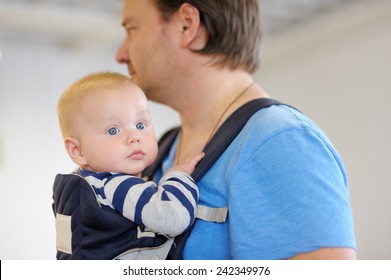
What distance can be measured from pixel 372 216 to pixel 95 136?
12.2 ft

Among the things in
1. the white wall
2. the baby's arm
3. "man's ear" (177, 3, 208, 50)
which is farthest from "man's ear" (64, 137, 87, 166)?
the white wall

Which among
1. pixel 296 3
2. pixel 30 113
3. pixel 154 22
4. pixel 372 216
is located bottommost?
pixel 372 216

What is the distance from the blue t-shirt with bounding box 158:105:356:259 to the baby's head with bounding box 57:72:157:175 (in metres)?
0.18

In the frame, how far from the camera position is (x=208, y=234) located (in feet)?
4.27

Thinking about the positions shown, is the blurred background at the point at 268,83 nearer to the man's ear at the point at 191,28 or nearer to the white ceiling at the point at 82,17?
the white ceiling at the point at 82,17

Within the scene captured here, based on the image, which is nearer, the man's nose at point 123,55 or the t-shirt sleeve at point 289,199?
the t-shirt sleeve at point 289,199

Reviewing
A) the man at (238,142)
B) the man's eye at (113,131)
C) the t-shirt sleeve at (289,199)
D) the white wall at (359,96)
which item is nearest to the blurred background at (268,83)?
the white wall at (359,96)

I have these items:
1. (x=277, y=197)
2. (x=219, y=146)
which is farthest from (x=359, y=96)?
(x=277, y=197)

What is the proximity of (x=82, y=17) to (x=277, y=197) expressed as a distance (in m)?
4.00

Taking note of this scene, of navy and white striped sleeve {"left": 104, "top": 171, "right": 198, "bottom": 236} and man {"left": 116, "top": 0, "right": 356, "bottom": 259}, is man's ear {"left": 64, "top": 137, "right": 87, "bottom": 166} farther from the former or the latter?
man {"left": 116, "top": 0, "right": 356, "bottom": 259}

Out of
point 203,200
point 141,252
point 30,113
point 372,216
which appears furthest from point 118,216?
point 30,113

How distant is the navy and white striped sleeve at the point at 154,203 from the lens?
1.20m

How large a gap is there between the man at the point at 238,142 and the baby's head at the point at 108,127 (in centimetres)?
17

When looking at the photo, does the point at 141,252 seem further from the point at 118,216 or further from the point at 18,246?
the point at 18,246
